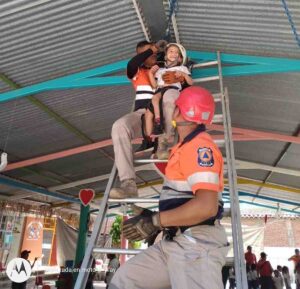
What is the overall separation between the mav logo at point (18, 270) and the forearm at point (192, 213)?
7089 mm

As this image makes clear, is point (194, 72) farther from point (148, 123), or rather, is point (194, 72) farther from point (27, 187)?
point (27, 187)

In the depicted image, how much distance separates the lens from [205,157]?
60.0 inches

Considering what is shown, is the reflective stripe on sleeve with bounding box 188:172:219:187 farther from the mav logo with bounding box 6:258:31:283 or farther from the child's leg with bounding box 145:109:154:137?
the mav logo with bounding box 6:258:31:283

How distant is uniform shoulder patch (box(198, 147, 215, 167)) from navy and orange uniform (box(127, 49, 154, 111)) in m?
1.64

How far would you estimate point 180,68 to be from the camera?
10.3 ft

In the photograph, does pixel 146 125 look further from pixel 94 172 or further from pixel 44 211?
pixel 44 211

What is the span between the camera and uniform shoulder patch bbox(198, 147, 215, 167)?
1.50 meters

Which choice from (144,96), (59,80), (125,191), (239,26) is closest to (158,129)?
(144,96)

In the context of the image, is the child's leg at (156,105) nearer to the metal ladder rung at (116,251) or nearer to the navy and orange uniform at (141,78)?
the navy and orange uniform at (141,78)

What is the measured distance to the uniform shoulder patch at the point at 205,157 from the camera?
4.93 feet

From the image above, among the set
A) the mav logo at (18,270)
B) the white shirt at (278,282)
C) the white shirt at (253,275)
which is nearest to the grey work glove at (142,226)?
the mav logo at (18,270)

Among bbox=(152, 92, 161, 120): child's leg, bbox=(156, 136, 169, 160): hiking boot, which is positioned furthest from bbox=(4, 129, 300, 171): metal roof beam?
bbox=(156, 136, 169, 160): hiking boot

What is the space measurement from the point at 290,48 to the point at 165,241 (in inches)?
118

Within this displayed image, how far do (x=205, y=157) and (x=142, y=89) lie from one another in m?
1.85
